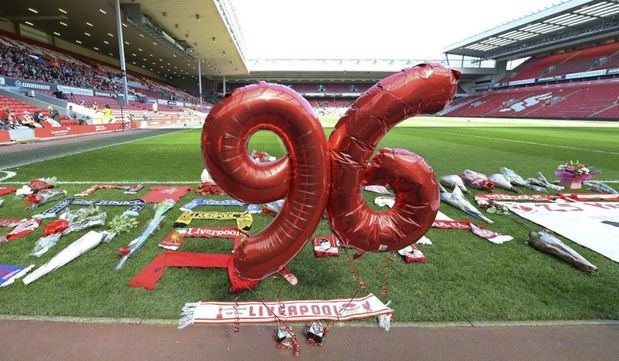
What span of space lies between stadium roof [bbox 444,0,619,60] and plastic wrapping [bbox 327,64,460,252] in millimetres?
42886

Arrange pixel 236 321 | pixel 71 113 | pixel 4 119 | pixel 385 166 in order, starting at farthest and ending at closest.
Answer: pixel 71 113 < pixel 4 119 < pixel 236 321 < pixel 385 166

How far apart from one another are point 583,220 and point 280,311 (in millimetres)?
4636

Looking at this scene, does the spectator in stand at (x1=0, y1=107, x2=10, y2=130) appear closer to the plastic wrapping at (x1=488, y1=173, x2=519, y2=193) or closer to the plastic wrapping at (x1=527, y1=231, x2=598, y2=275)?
the plastic wrapping at (x1=488, y1=173, x2=519, y2=193)

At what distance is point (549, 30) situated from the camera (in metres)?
40.2

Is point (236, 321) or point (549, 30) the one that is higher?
point (549, 30)

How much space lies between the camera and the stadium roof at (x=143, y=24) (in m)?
19.4

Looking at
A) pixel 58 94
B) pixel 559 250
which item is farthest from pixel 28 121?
pixel 559 250

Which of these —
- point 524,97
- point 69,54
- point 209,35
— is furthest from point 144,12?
point 524,97

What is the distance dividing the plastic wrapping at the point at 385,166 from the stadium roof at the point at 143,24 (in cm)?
2066

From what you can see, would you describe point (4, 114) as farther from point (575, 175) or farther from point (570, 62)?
point (570, 62)

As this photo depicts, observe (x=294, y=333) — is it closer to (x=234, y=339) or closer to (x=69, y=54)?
(x=234, y=339)

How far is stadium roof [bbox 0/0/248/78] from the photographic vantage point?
19.4 metres

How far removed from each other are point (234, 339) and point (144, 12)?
80.7 feet

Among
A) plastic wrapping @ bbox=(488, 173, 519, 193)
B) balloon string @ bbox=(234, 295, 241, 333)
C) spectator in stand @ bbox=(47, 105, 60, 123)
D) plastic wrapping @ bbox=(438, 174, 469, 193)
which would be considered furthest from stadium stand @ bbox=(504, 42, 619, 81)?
spectator in stand @ bbox=(47, 105, 60, 123)
